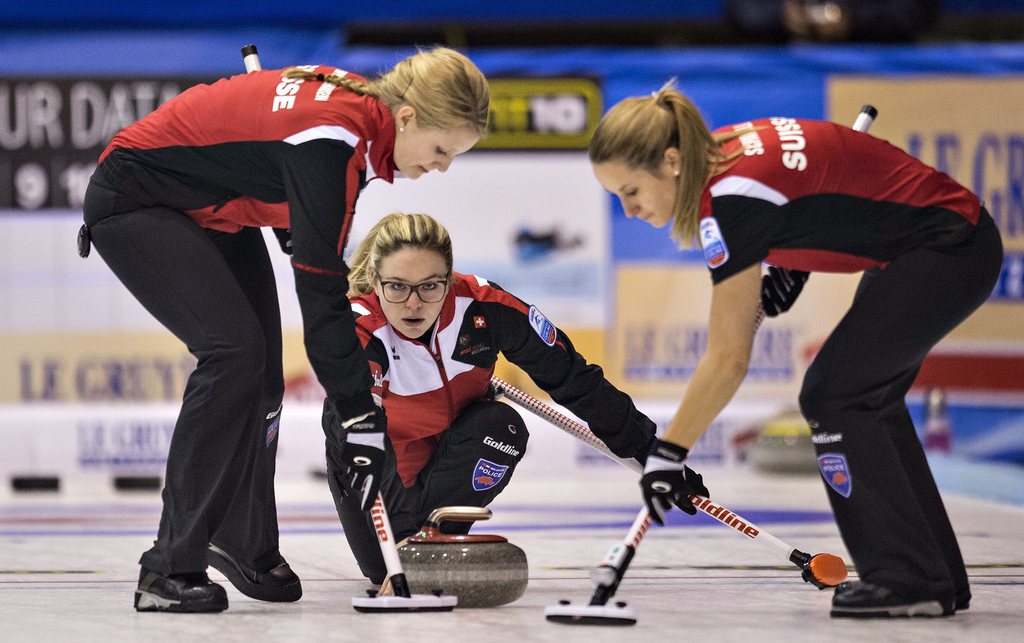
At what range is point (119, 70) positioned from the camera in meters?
8.18

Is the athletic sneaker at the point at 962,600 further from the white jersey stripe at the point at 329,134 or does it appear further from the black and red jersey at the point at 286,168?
the white jersey stripe at the point at 329,134

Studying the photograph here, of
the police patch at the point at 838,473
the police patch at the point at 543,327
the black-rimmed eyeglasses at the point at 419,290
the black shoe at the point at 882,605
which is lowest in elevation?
the black shoe at the point at 882,605

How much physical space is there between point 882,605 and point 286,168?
1.54 meters

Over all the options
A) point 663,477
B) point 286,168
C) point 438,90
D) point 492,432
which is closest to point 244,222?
point 286,168

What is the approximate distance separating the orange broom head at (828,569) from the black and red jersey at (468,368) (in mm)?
500

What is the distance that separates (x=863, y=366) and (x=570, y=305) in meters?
5.24

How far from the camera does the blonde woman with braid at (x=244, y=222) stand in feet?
9.42

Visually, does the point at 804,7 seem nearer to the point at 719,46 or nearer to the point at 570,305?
the point at 719,46

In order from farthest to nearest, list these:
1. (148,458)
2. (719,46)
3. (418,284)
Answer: (719,46)
(148,458)
(418,284)

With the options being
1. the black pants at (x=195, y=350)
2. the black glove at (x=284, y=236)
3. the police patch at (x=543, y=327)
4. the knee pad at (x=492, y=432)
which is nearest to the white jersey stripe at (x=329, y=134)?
the black pants at (x=195, y=350)

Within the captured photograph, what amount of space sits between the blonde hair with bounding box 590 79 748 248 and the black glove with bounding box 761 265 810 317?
619mm

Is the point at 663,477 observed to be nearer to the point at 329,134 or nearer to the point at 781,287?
the point at 781,287

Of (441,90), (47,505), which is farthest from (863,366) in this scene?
(47,505)

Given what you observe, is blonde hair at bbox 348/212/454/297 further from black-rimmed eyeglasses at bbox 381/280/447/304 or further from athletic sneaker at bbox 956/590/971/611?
athletic sneaker at bbox 956/590/971/611
